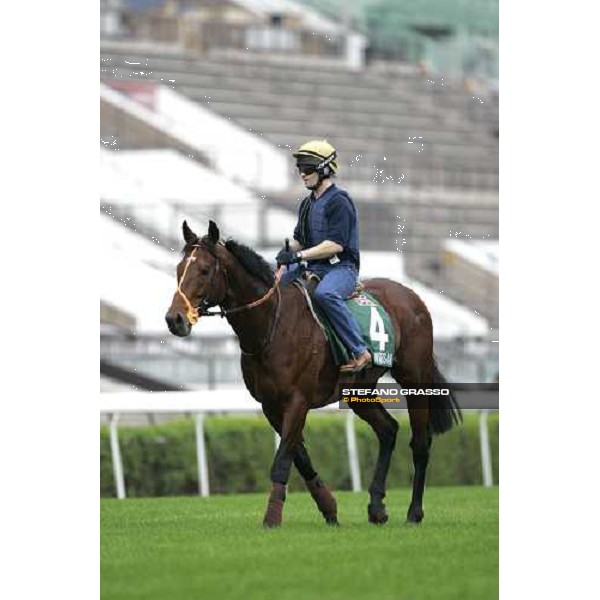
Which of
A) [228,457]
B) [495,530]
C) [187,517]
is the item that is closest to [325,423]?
[228,457]

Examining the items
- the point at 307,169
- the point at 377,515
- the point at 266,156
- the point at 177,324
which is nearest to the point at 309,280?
the point at 307,169

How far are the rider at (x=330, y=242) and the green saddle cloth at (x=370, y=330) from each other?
0.09 ft

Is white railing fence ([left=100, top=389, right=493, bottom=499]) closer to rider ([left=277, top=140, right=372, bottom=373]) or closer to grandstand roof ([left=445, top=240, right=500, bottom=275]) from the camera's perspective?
rider ([left=277, top=140, right=372, bottom=373])

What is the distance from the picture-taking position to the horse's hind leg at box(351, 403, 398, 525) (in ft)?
21.6

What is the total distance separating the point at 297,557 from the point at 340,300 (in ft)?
3.93

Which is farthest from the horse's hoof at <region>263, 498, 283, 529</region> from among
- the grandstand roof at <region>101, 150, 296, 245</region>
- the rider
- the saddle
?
the grandstand roof at <region>101, 150, 296, 245</region>

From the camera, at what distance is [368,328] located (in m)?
6.52

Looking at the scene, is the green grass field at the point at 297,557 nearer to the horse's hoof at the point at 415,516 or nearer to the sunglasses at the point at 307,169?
the horse's hoof at the point at 415,516

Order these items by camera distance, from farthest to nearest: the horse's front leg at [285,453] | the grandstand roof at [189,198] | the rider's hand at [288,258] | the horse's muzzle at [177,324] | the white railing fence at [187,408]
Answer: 1. the grandstand roof at [189,198]
2. the white railing fence at [187,408]
3. the rider's hand at [288,258]
4. the horse's front leg at [285,453]
5. the horse's muzzle at [177,324]

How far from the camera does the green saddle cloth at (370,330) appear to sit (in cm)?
641

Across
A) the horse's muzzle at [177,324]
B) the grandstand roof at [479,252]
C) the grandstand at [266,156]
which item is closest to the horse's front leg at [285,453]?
the horse's muzzle at [177,324]

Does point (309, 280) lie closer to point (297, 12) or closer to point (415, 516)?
point (415, 516)

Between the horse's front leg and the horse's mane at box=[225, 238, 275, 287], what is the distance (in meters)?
0.44
